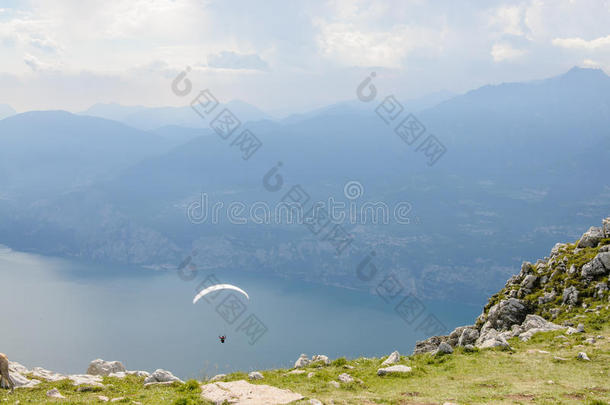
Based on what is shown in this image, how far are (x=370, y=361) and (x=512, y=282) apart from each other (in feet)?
47.5

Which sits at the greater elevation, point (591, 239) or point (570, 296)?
point (591, 239)

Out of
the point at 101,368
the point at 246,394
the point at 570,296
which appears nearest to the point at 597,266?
the point at 570,296

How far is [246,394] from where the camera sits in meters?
13.4

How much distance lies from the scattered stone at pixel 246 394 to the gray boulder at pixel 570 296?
56.3 ft

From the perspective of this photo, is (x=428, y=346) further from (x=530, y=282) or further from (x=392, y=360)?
(x=530, y=282)

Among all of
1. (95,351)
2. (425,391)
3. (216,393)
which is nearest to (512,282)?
(425,391)

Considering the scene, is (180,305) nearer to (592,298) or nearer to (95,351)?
(95,351)

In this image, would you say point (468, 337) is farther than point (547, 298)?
No

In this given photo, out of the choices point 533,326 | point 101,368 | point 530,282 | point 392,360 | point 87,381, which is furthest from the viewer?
point 530,282

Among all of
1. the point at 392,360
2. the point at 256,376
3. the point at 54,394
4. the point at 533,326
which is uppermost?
the point at 54,394

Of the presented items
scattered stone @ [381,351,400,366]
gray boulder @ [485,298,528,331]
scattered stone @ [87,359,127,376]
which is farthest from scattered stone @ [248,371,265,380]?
gray boulder @ [485,298,528,331]

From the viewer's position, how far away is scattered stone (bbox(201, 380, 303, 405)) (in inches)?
502

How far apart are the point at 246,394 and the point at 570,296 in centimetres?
1865

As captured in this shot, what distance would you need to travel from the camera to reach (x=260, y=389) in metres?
13.9
